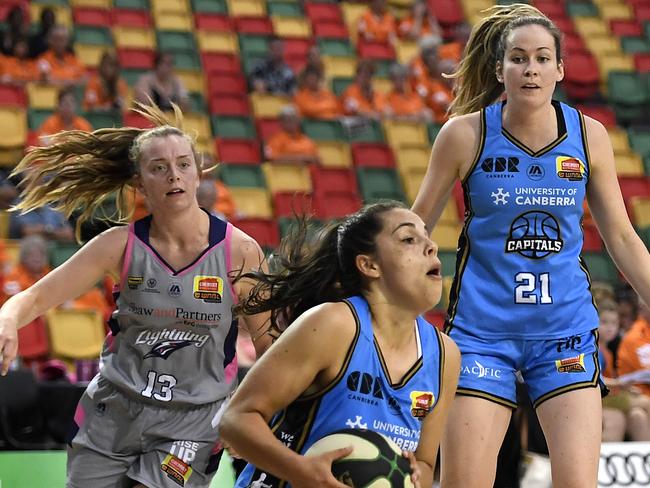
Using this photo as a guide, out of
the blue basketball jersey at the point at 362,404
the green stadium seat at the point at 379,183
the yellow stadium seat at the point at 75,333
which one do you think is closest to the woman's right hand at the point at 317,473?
the blue basketball jersey at the point at 362,404

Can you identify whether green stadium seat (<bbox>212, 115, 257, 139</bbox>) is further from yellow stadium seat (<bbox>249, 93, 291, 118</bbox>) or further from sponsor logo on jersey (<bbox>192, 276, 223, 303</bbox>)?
sponsor logo on jersey (<bbox>192, 276, 223, 303</bbox>)

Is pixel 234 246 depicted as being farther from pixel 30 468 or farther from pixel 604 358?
pixel 604 358

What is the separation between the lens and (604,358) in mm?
8289

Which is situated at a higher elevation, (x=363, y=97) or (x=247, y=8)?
(x=247, y=8)

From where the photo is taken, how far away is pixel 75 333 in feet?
28.7

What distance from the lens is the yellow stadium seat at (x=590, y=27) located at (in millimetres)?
15617

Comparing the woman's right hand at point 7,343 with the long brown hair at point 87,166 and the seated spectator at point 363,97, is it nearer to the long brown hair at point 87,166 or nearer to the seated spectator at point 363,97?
the long brown hair at point 87,166

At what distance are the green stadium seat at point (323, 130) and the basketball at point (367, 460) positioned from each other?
9616mm

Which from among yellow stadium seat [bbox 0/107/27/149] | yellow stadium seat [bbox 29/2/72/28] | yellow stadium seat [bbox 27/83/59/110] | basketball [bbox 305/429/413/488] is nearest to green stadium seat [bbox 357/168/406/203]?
yellow stadium seat [bbox 27/83/59/110]

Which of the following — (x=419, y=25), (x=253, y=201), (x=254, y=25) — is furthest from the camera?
(x=419, y=25)

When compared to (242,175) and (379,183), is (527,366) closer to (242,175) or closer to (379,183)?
(242,175)

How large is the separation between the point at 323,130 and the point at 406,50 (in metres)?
2.51

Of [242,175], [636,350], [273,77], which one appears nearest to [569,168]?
[636,350]

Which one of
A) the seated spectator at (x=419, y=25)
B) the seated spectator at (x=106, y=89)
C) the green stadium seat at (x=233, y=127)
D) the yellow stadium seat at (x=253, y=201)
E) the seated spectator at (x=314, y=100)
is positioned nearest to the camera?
the yellow stadium seat at (x=253, y=201)
